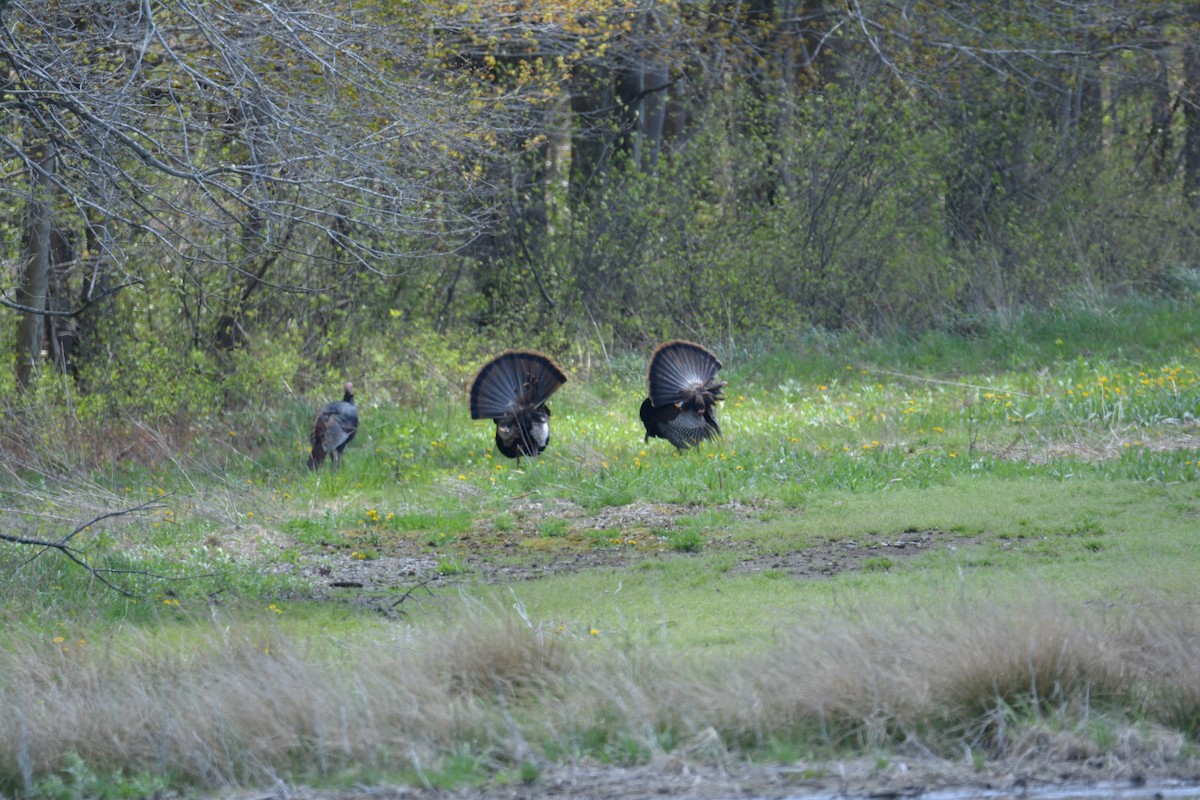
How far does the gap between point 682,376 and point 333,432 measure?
3292 mm

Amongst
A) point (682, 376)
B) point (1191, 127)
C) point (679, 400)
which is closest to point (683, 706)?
point (679, 400)

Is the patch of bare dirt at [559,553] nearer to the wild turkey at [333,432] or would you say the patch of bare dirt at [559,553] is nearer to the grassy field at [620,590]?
the grassy field at [620,590]

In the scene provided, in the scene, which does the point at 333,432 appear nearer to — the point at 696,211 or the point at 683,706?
the point at 683,706

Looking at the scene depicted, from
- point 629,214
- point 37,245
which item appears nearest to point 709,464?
point 37,245

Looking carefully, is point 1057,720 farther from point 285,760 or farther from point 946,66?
point 946,66

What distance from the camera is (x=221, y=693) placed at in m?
5.77

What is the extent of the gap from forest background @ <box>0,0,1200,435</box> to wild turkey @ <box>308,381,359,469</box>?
9.32 ft

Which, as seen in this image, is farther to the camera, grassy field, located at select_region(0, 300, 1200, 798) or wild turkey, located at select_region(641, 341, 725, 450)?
wild turkey, located at select_region(641, 341, 725, 450)

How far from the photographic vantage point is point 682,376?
1234cm

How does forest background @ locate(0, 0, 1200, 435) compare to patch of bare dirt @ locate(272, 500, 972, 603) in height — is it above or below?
above

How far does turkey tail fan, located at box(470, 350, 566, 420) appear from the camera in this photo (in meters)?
12.5

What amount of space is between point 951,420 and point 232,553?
6.55 m

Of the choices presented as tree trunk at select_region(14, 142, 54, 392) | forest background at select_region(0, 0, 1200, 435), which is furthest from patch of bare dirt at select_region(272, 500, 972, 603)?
tree trunk at select_region(14, 142, 54, 392)

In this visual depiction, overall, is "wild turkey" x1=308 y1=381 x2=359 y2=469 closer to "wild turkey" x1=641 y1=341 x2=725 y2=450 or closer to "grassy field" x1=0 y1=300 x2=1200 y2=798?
"grassy field" x1=0 y1=300 x2=1200 y2=798
